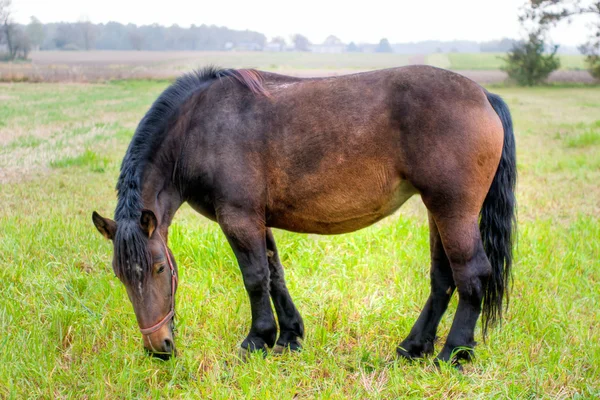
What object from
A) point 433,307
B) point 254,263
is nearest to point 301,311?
point 254,263

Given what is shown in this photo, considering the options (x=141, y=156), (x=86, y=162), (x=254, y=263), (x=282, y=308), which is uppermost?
(x=141, y=156)

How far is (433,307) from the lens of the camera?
416cm

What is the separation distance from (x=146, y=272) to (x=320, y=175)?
1.34 m

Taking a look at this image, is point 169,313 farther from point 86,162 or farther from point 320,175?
point 86,162

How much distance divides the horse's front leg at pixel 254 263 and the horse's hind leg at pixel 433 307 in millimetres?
1053

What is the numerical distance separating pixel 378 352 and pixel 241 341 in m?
1.07

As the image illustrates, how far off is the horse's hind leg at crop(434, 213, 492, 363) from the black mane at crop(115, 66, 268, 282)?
170cm

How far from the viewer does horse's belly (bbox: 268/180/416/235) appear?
381 cm

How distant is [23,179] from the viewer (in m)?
8.96

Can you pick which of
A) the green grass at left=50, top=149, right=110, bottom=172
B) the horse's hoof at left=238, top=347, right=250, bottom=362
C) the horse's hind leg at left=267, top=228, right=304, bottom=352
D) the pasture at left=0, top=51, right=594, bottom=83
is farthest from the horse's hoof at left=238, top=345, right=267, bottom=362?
the pasture at left=0, top=51, right=594, bottom=83

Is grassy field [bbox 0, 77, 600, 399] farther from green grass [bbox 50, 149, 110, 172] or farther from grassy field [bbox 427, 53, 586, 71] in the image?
grassy field [bbox 427, 53, 586, 71]

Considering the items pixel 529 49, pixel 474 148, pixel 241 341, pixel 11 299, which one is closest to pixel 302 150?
pixel 474 148

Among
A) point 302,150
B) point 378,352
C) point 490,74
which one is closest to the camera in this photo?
point 302,150

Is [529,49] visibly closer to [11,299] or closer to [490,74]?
[490,74]
